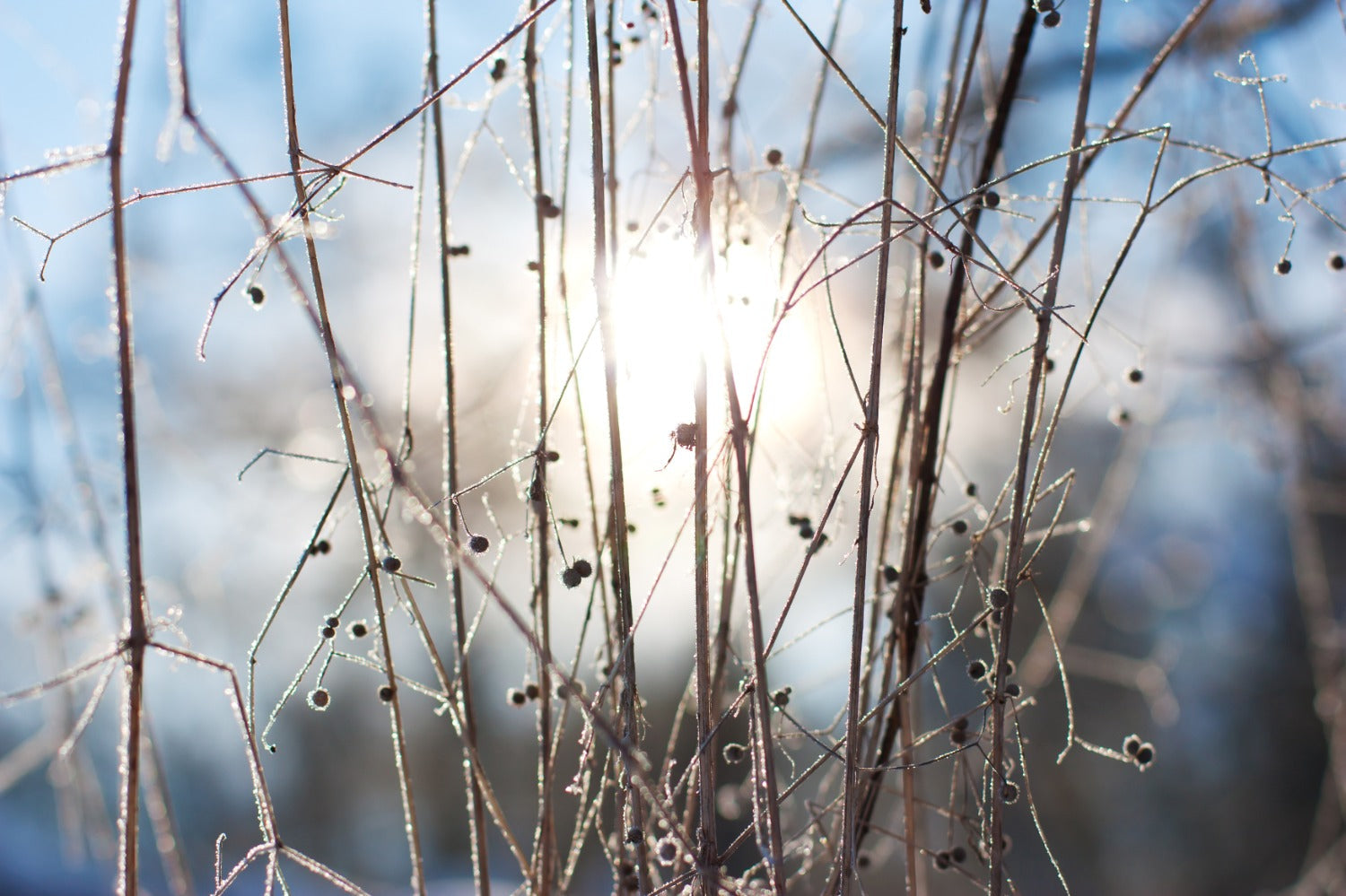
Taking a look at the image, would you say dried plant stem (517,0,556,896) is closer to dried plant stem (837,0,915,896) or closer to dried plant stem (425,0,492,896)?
dried plant stem (425,0,492,896)

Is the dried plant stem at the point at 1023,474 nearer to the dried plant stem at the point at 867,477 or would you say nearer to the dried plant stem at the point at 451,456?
the dried plant stem at the point at 867,477

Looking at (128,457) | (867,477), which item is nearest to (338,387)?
(128,457)

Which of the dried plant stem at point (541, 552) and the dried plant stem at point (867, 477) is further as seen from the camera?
the dried plant stem at point (541, 552)

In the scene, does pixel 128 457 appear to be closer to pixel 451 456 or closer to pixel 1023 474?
pixel 451 456

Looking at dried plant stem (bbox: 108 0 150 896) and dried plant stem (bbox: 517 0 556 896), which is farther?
dried plant stem (bbox: 517 0 556 896)

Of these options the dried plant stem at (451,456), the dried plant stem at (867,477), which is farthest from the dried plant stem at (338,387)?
the dried plant stem at (867,477)

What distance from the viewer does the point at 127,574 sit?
18.5 inches

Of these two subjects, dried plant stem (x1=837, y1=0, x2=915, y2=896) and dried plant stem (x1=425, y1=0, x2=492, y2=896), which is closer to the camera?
dried plant stem (x1=837, y1=0, x2=915, y2=896)

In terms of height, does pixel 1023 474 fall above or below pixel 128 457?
below

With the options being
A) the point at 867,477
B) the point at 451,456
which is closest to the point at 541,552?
the point at 451,456

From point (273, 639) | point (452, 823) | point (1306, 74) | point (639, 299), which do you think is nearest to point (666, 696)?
point (452, 823)

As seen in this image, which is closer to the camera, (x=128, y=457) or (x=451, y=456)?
(x=128, y=457)

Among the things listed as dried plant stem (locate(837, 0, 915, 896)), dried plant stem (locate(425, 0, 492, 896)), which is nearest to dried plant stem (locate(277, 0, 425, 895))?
dried plant stem (locate(425, 0, 492, 896))

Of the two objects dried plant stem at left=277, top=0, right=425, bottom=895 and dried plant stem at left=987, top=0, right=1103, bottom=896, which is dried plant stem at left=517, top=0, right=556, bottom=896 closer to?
dried plant stem at left=277, top=0, right=425, bottom=895
